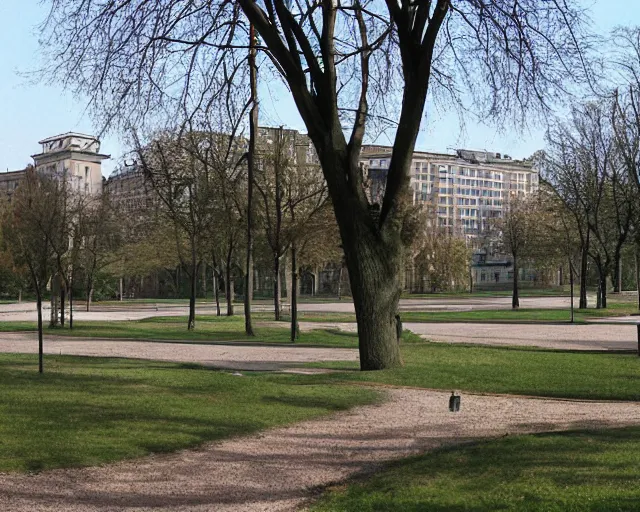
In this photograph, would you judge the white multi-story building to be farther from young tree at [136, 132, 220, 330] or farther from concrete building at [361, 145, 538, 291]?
young tree at [136, 132, 220, 330]

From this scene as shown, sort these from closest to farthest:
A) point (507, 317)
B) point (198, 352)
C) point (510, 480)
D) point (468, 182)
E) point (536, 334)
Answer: point (510, 480)
point (198, 352)
point (536, 334)
point (507, 317)
point (468, 182)

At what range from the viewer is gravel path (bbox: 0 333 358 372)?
18.7 meters

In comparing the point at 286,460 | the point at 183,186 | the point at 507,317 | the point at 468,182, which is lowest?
the point at 507,317

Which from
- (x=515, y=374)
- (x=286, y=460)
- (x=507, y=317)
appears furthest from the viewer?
(x=507, y=317)

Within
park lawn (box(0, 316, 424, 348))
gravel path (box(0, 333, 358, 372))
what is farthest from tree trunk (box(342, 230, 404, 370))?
park lawn (box(0, 316, 424, 348))

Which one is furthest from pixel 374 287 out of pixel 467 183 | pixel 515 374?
pixel 467 183

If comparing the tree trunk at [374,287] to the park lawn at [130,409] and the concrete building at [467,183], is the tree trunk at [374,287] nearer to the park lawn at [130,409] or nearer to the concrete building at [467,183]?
the park lawn at [130,409]

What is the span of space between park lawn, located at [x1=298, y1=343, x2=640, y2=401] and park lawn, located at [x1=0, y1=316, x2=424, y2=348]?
615 cm

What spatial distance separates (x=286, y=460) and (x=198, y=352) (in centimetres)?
1421

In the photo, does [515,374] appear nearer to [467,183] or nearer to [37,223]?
[37,223]

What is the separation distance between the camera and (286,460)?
7.88 m

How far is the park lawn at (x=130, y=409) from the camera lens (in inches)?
312

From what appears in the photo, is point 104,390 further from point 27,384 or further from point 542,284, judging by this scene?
point 542,284

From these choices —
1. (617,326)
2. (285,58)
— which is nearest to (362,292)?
(285,58)
